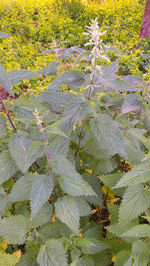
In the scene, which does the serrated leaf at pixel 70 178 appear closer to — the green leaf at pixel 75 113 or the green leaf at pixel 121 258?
the green leaf at pixel 75 113

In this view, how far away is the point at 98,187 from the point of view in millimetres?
1912

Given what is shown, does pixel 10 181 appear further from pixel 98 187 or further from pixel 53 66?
pixel 53 66

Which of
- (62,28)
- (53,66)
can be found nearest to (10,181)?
(53,66)

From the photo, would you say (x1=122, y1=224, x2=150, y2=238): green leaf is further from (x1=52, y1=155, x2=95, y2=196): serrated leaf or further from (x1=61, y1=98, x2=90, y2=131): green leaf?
(x1=61, y1=98, x2=90, y2=131): green leaf

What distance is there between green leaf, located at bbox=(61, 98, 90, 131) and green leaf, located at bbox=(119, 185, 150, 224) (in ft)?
1.98

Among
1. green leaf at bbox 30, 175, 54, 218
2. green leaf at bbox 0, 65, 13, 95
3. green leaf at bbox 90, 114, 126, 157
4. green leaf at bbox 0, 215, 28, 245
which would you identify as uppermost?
green leaf at bbox 0, 65, 13, 95

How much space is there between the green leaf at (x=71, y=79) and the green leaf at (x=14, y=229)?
1046mm

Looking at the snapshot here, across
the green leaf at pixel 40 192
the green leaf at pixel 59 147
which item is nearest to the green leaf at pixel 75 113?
the green leaf at pixel 59 147

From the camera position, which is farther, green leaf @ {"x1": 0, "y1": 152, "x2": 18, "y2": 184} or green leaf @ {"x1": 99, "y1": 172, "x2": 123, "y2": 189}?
green leaf @ {"x1": 99, "y1": 172, "x2": 123, "y2": 189}

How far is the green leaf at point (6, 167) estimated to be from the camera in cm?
152

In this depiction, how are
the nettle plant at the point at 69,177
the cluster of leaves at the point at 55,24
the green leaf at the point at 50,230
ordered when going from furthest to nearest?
the cluster of leaves at the point at 55,24 < the green leaf at the point at 50,230 < the nettle plant at the point at 69,177

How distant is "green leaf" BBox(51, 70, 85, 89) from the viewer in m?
1.65

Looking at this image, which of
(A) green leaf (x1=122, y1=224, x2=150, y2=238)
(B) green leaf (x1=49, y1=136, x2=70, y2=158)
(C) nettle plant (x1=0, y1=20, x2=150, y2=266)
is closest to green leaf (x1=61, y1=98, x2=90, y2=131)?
(C) nettle plant (x1=0, y1=20, x2=150, y2=266)

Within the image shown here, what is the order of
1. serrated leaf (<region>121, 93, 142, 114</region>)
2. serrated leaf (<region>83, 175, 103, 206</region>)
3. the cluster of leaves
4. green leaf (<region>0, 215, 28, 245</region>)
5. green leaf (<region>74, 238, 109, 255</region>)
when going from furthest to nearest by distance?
1. the cluster of leaves
2. serrated leaf (<region>121, 93, 142, 114</region>)
3. serrated leaf (<region>83, 175, 103, 206</region>)
4. green leaf (<region>0, 215, 28, 245</region>)
5. green leaf (<region>74, 238, 109, 255</region>)
